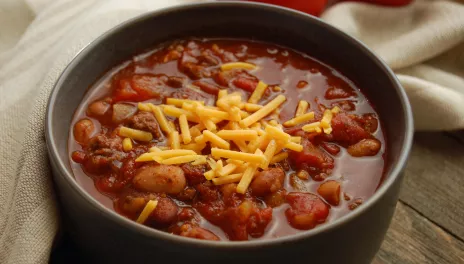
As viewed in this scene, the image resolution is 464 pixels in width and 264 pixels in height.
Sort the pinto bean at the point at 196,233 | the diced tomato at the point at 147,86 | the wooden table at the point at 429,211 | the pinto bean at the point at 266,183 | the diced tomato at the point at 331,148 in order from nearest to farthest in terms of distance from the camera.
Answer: the pinto bean at the point at 196,233
the pinto bean at the point at 266,183
the diced tomato at the point at 331,148
the diced tomato at the point at 147,86
the wooden table at the point at 429,211

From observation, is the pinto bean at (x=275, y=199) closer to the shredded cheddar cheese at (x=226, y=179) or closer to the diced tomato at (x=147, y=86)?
the shredded cheddar cheese at (x=226, y=179)

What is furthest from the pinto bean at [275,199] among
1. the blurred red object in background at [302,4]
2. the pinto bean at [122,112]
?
the blurred red object in background at [302,4]

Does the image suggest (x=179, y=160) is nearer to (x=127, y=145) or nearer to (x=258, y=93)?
(x=127, y=145)

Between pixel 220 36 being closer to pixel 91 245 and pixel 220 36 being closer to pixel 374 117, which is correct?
pixel 374 117

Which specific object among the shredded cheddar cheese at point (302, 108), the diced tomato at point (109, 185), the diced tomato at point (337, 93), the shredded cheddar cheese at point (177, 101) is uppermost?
the shredded cheddar cheese at point (177, 101)

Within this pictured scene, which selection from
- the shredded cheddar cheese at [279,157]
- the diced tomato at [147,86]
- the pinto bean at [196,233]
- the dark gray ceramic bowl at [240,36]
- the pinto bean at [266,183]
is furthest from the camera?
the diced tomato at [147,86]

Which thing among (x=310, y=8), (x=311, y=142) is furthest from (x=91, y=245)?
(x=310, y=8)

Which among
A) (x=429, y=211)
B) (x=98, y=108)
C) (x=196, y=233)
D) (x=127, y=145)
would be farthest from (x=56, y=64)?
(x=429, y=211)
